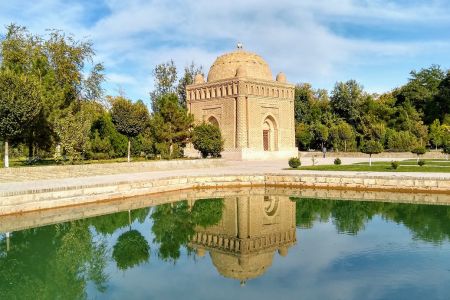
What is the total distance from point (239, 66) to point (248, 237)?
22081 millimetres

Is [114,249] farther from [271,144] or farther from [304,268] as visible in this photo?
[271,144]

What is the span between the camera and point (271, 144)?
110ft

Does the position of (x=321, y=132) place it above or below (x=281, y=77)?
below

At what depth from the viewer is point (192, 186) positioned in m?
18.3

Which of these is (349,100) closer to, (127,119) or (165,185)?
(127,119)

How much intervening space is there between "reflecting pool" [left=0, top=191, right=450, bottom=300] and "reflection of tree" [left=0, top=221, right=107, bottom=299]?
2 centimetres

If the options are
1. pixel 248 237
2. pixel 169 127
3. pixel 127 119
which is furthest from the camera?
pixel 169 127

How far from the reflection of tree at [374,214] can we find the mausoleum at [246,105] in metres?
14.7

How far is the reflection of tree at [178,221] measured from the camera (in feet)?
34.3

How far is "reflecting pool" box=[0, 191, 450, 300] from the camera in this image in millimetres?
7406

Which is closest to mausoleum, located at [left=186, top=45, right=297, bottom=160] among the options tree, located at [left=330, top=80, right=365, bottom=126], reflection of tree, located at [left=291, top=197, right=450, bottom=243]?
tree, located at [left=330, top=80, right=365, bottom=126]

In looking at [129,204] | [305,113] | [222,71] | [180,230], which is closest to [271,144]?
[222,71]

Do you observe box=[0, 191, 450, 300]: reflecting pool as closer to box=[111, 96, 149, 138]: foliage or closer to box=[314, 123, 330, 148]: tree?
box=[111, 96, 149, 138]: foliage

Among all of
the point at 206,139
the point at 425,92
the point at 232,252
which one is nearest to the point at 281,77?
the point at 206,139
